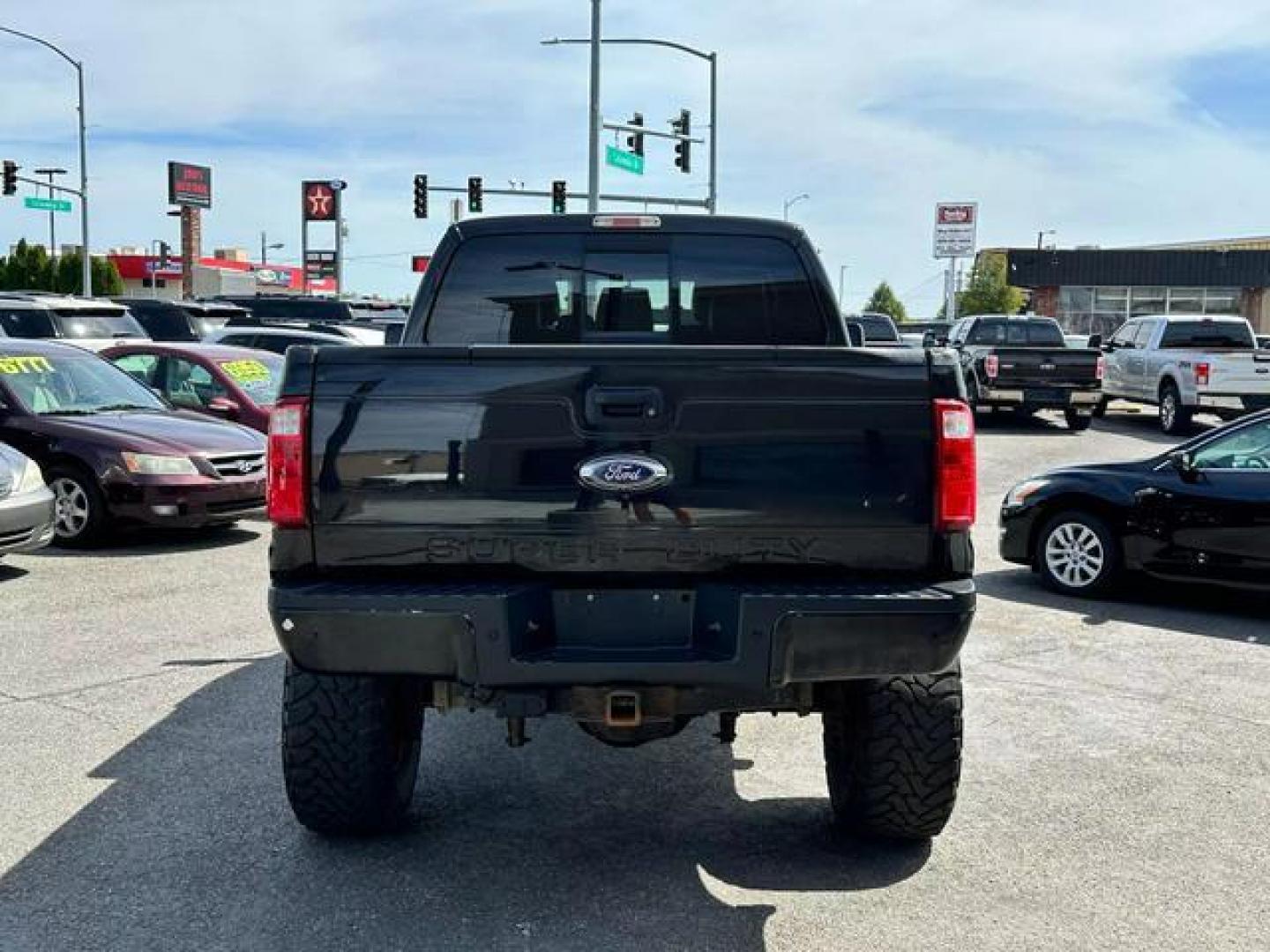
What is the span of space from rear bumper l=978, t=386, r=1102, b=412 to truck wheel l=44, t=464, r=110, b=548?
15.5m

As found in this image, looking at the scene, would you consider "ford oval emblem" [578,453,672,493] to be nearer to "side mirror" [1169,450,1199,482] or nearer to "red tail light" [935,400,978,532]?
"red tail light" [935,400,978,532]

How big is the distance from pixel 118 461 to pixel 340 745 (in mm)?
6891

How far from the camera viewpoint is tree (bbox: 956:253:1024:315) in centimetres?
7762

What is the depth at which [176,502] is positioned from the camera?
10422 millimetres

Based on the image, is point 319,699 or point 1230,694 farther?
point 1230,694

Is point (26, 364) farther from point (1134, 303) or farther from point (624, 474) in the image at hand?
point (1134, 303)

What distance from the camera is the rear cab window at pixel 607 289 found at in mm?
5555

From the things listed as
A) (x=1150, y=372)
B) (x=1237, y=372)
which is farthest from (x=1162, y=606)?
(x=1150, y=372)

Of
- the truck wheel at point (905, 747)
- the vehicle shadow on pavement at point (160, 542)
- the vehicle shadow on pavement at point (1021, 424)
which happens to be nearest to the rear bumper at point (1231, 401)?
the vehicle shadow on pavement at point (1021, 424)

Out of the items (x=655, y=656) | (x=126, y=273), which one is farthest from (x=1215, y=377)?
(x=126, y=273)

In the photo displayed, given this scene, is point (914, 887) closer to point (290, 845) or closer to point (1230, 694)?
point (290, 845)

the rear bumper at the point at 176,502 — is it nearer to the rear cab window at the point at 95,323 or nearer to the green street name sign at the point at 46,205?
the rear cab window at the point at 95,323

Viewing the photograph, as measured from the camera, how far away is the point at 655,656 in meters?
3.79

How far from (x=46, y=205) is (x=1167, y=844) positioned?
5514 centimetres
